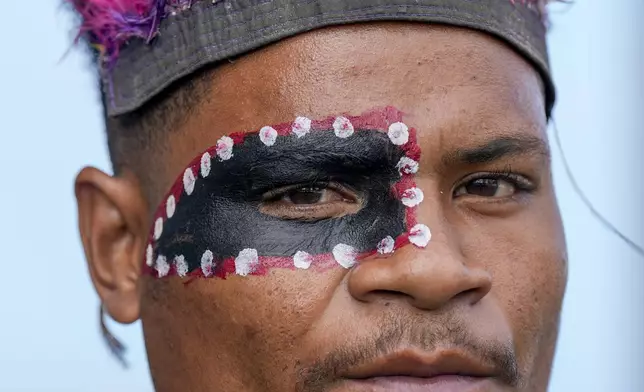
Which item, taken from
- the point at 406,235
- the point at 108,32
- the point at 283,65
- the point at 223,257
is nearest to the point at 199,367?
the point at 223,257

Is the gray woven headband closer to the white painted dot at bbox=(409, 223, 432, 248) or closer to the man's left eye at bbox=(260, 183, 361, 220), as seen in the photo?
the man's left eye at bbox=(260, 183, 361, 220)

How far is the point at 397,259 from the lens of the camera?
2203 millimetres

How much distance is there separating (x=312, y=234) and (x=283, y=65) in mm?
409

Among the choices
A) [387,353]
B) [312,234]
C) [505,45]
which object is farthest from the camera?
[505,45]

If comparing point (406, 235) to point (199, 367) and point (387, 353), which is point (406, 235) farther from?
point (199, 367)

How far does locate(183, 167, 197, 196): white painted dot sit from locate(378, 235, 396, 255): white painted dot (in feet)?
1.62

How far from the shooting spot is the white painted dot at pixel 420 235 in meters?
2.22

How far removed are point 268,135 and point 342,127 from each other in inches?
6.9

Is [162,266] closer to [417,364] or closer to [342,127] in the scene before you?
[342,127]

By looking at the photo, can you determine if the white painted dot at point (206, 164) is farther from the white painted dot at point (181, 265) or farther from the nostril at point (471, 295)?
the nostril at point (471, 295)

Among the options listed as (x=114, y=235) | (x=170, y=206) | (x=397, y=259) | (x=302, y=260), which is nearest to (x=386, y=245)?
(x=397, y=259)

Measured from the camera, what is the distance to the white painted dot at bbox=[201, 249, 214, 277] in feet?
7.70

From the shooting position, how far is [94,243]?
2734 mm

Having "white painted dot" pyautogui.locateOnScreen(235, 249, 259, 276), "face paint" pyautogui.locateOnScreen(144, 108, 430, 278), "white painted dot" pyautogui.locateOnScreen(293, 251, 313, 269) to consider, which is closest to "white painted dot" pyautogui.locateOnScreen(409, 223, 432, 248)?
"face paint" pyautogui.locateOnScreen(144, 108, 430, 278)
